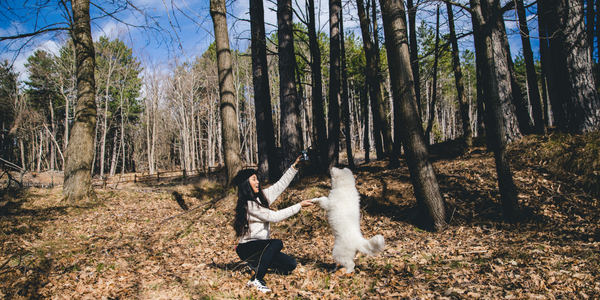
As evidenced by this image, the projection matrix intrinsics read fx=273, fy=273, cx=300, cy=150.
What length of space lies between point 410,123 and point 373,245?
281cm

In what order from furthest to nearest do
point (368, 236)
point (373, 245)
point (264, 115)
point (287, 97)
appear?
point (264, 115) → point (287, 97) → point (368, 236) → point (373, 245)

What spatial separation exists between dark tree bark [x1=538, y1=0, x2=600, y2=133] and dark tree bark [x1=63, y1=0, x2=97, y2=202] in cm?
1258

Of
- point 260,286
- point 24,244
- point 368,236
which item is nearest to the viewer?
point 260,286

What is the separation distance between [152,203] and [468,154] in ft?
34.9

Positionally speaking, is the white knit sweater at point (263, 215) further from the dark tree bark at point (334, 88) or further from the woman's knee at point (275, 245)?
the dark tree bark at point (334, 88)

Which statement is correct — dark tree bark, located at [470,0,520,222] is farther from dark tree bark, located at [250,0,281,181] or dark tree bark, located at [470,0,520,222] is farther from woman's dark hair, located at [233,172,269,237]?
dark tree bark, located at [250,0,281,181]

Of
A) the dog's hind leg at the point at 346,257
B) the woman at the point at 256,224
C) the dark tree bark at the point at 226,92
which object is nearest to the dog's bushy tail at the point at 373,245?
the dog's hind leg at the point at 346,257

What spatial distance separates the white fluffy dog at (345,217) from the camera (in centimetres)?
362

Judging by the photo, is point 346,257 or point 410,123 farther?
point 410,123

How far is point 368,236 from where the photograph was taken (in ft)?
18.5

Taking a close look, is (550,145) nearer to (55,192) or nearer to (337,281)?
(337,281)

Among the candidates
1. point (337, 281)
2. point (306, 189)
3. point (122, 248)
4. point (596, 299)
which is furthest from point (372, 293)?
point (122, 248)

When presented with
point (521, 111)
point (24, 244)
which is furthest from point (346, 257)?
point (521, 111)

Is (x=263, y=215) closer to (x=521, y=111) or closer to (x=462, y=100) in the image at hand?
(x=521, y=111)
